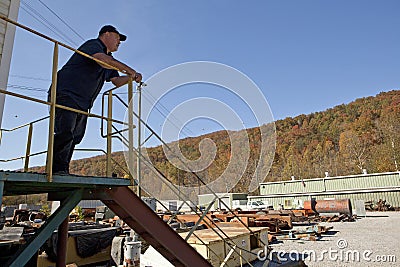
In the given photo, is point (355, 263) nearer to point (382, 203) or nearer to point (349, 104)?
point (382, 203)

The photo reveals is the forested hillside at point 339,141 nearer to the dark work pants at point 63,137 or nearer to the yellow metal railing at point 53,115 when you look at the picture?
the yellow metal railing at point 53,115

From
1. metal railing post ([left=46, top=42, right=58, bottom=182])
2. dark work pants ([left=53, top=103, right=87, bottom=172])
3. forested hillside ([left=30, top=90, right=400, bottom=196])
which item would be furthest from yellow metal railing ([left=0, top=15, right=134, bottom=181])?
forested hillside ([left=30, top=90, right=400, bottom=196])

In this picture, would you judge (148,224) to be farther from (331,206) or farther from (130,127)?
(331,206)

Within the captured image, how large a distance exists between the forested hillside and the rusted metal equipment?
72.9ft

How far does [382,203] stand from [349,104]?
77736 millimetres

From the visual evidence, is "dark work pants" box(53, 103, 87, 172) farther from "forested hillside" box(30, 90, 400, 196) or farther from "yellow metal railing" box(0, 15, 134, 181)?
"forested hillside" box(30, 90, 400, 196)

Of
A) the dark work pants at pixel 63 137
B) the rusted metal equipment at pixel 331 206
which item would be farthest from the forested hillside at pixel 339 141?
the dark work pants at pixel 63 137

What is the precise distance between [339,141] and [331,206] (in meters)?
59.8

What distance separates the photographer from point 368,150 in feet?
209

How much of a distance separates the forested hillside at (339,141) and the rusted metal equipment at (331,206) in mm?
22207

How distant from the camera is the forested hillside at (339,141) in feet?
193

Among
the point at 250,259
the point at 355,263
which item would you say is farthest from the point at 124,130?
the point at 355,263

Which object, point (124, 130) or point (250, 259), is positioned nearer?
point (124, 130)

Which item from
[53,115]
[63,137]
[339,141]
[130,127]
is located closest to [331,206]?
[130,127]
